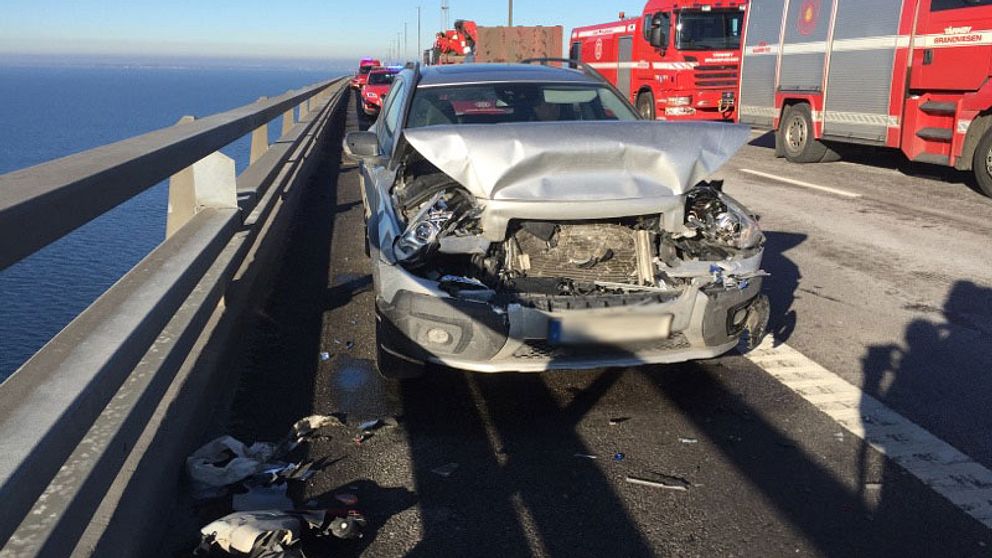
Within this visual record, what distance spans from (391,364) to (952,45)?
9.90 m

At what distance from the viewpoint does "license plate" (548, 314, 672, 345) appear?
13.2 ft

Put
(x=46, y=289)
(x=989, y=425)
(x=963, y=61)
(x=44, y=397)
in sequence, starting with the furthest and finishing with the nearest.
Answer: (x=963, y=61) → (x=46, y=289) → (x=989, y=425) → (x=44, y=397)

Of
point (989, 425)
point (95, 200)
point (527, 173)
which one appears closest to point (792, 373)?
point (989, 425)

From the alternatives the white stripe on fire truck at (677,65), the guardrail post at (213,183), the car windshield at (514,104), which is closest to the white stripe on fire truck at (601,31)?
the white stripe on fire truck at (677,65)

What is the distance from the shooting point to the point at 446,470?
3668 mm

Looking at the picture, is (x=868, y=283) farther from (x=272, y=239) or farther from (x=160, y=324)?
(x=160, y=324)

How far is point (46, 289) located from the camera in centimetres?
524

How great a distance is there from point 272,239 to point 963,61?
873 centimetres

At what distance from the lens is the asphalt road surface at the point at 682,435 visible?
3.17m

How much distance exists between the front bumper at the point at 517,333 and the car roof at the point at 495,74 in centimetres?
239

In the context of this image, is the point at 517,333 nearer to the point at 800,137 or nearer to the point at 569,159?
the point at 569,159

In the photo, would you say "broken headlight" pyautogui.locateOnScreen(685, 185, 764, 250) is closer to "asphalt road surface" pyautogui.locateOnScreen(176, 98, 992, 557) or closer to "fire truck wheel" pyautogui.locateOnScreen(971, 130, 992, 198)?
"asphalt road surface" pyautogui.locateOnScreen(176, 98, 992, 557)

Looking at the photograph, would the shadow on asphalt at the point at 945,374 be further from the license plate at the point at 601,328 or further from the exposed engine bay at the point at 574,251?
the license plate at the point at 601,328

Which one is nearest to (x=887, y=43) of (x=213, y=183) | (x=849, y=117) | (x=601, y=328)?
(x=849, y=117)
